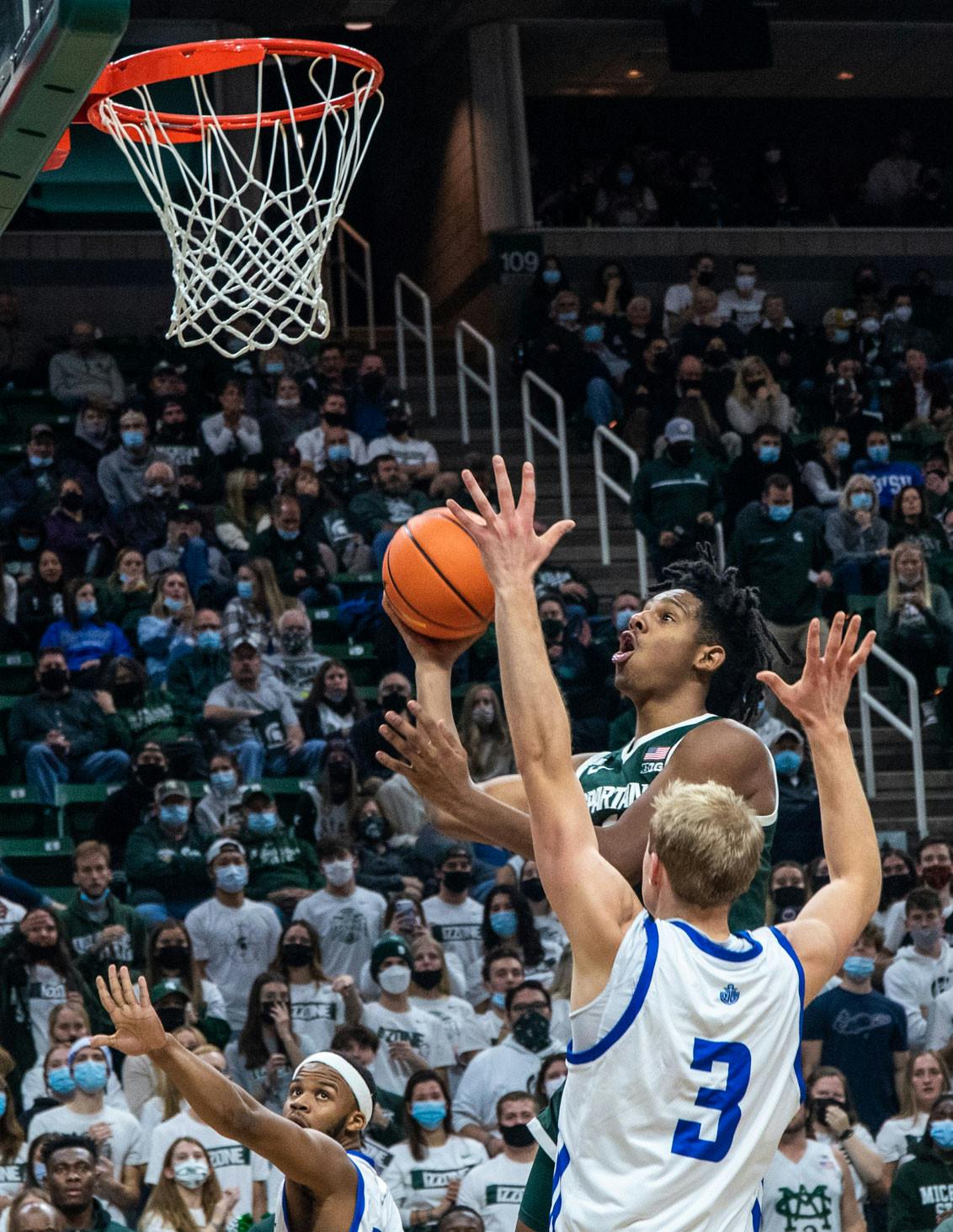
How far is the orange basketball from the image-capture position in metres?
4.67

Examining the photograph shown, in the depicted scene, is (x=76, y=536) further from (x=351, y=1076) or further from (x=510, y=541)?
(x=510, y=541)

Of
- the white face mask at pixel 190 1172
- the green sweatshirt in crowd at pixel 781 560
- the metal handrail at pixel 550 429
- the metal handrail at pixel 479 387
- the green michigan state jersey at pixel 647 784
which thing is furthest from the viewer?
the metal handrail at pixel 479 387

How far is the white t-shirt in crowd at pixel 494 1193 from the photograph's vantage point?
8.35 metres

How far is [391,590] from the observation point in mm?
4699

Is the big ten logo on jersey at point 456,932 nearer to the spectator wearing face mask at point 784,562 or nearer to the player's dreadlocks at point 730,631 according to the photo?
the spectator wearing face mask at point 784,562

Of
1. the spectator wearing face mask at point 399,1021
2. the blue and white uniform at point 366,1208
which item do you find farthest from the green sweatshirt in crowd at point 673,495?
the blue and white uniform at point 366,1208

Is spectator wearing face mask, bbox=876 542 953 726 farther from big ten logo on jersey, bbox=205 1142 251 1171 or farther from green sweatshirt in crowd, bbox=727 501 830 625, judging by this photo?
big ten logo on jersey, bbox=205 1142 251 1171

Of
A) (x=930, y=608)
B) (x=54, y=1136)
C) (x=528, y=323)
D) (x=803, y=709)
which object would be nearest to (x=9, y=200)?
(x=803, y=709)

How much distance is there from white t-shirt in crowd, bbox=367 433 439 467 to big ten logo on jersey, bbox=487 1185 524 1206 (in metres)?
6.89

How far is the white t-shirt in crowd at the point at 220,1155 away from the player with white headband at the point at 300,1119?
9.92ft

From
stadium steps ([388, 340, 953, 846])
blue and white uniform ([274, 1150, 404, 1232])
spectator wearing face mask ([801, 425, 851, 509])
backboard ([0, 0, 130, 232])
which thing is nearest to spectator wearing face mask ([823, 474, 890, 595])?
spectator wearing face mask ([801, 425, 851, 509])

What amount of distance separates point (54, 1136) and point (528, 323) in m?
10.4

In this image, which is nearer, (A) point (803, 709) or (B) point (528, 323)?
(A) point (803, 709)

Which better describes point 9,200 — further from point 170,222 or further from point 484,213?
point 484,213
